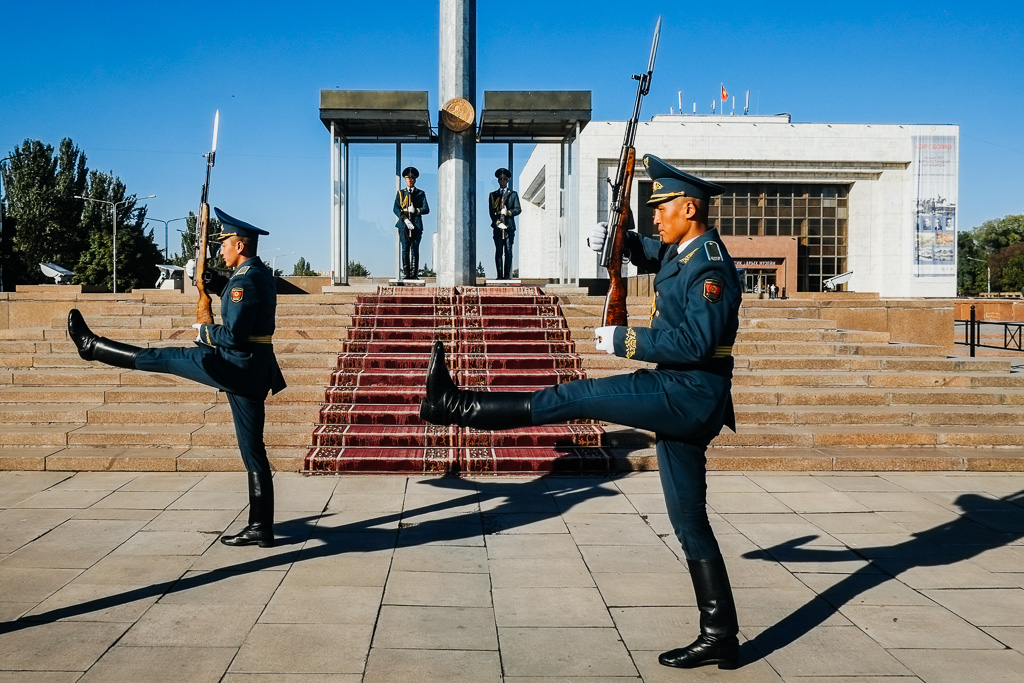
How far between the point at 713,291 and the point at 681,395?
18.2 inches

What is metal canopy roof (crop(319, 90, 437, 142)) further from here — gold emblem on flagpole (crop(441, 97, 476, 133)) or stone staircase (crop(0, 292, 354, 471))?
stone staircase (crop(0, 292, 354, 471))

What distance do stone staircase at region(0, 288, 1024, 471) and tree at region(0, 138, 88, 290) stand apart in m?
44.9

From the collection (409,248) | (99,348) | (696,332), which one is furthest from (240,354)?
(409,248)

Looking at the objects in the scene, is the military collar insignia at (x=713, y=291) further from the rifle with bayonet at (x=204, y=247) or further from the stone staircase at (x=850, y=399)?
the stone staircase at (x=850, y=399)

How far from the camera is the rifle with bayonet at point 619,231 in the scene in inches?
169

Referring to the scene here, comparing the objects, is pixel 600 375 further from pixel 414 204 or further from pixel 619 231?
pixel 414 204

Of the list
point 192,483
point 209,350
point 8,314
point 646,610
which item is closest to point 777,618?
point 646,610

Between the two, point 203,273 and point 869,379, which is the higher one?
point 203,273

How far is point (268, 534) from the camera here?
508 centimetres

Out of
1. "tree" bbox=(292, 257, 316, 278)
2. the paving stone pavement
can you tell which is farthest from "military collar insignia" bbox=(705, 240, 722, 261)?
"tree" bbox=(292, 257, 316, 278)

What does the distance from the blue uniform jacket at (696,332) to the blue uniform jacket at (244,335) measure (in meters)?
2.49

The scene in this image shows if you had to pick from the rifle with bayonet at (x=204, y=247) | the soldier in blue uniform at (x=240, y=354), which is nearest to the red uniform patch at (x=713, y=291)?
the soldier in blue uniform at (x=240, y=354)

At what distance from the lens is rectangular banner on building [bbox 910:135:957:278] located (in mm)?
49062

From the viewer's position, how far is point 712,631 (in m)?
3.42
